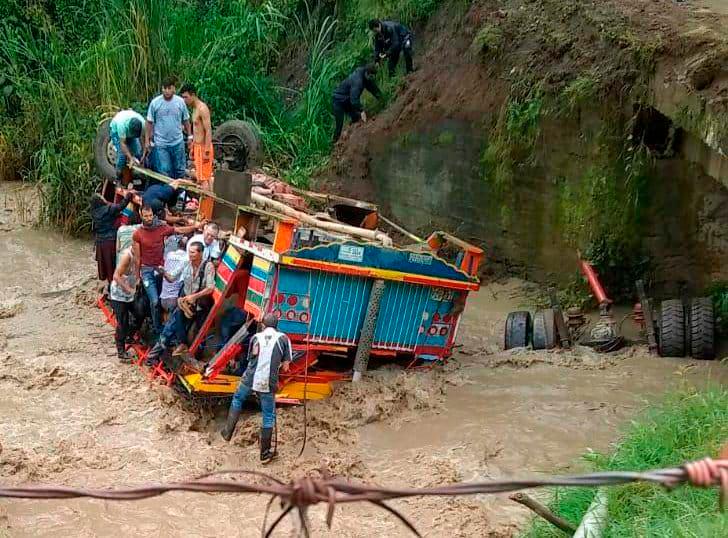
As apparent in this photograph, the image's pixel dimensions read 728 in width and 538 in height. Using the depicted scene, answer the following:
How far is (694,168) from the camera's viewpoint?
390 inches

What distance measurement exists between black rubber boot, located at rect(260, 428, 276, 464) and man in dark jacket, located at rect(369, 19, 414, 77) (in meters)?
8.38

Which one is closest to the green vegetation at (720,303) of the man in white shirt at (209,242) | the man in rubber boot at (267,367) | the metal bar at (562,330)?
the metal bar at (562,330)

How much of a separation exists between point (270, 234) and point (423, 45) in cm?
709

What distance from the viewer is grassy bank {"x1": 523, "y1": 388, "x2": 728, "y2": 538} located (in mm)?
4496

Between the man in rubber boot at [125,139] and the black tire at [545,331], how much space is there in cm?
497

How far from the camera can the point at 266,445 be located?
7.31m

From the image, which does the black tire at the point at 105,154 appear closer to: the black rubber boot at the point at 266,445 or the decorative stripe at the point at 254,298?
the decorative stripe at the point at 254,298

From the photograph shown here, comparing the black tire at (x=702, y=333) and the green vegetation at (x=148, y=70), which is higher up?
the green vegetation at (x=148, y=70)

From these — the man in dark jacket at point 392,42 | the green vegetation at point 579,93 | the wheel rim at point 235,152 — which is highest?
the man in dark jacket at point 392,42

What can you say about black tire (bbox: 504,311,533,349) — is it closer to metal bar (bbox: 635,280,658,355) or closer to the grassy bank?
metal bar (bbox: 635,280,658,355)

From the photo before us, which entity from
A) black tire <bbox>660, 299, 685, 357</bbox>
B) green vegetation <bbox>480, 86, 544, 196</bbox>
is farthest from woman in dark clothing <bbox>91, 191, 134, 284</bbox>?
black tire <bbox>660, 299, 685, 357</bbox>

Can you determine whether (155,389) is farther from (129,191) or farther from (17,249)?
(17,249)

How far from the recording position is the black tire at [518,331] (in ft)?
31.4

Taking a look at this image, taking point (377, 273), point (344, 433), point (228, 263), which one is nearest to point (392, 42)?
point (228, 263)
